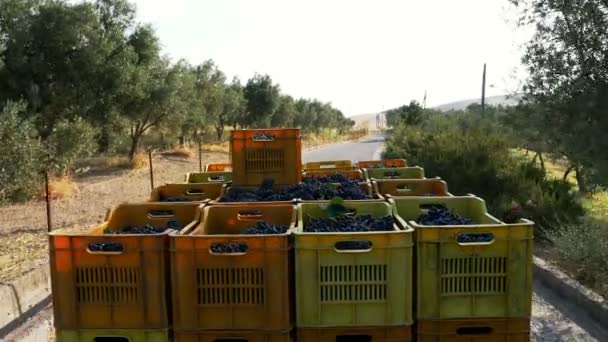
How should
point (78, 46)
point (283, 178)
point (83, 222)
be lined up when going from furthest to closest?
point (78, 46) < point (83, 222) < point (283, 178)

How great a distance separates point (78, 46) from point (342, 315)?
14916mm

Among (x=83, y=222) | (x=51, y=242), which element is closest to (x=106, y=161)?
(x=83, y=222)

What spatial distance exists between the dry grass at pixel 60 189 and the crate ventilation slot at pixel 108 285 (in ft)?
36.5

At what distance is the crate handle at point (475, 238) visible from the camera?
11.2 ft

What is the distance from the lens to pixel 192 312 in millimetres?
3324

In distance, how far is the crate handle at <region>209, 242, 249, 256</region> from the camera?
10.9ft

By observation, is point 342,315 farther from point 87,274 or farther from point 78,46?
point 78,46

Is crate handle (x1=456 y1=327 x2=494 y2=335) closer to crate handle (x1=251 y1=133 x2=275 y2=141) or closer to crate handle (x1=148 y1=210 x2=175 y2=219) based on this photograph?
crate handle (x1=148 y1=210 x2=175 y2=219)

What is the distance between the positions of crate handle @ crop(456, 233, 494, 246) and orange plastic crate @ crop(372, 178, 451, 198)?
2355mm

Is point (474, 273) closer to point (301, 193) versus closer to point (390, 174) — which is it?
point (301, 193)

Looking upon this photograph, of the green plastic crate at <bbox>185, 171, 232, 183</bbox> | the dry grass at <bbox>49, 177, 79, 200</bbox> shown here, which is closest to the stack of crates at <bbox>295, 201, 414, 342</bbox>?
the green plastic crate at <bbox>185, 171, 232, 183</bbox>

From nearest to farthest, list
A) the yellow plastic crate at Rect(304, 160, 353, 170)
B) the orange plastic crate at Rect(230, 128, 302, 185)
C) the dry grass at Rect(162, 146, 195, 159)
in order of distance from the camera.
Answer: the orange plastic crate at Rect(230, 128, 302, 185) < the yellow plastic crate at Rect(304, 160, 353, 170) < the dry grass at Rect(162, 146, 195, 159)

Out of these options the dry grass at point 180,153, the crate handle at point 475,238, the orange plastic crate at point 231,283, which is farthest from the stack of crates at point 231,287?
the dry grass at point 180,153

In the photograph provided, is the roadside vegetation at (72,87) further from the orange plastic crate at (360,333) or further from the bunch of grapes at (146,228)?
the orange plastic crate at (360,333)
